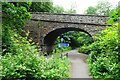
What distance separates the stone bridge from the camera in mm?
15633

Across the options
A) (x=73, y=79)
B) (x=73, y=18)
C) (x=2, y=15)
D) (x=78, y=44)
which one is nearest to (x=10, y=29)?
(x=2, y=15)

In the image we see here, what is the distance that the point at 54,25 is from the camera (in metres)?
16.9

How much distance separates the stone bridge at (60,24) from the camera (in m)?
15.6

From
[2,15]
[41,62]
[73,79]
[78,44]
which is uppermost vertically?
[2,15]

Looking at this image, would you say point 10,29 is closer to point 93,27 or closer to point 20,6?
point 20,6

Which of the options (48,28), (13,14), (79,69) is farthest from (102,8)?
(13,14)

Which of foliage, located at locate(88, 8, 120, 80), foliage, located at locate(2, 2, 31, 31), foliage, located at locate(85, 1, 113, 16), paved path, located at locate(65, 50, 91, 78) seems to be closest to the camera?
foliage, located at locate(88, 8, 120, 80)

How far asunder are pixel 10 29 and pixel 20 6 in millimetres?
1172

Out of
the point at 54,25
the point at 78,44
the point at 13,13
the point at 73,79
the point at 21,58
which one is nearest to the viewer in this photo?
the point at 21,58

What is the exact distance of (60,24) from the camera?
54.6 feet

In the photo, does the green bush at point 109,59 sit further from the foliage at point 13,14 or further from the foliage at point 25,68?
the foliage at point 13,14

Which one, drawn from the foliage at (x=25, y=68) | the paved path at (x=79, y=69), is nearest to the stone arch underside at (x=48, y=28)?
the paved path at (x=79, y=69)

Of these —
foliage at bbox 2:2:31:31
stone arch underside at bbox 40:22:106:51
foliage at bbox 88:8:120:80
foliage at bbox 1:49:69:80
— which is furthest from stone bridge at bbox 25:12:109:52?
foliage at bbox 1:49:69:80

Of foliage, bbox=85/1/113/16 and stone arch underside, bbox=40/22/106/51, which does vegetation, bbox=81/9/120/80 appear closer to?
stone arch underside, bbox=40/22/106/51
